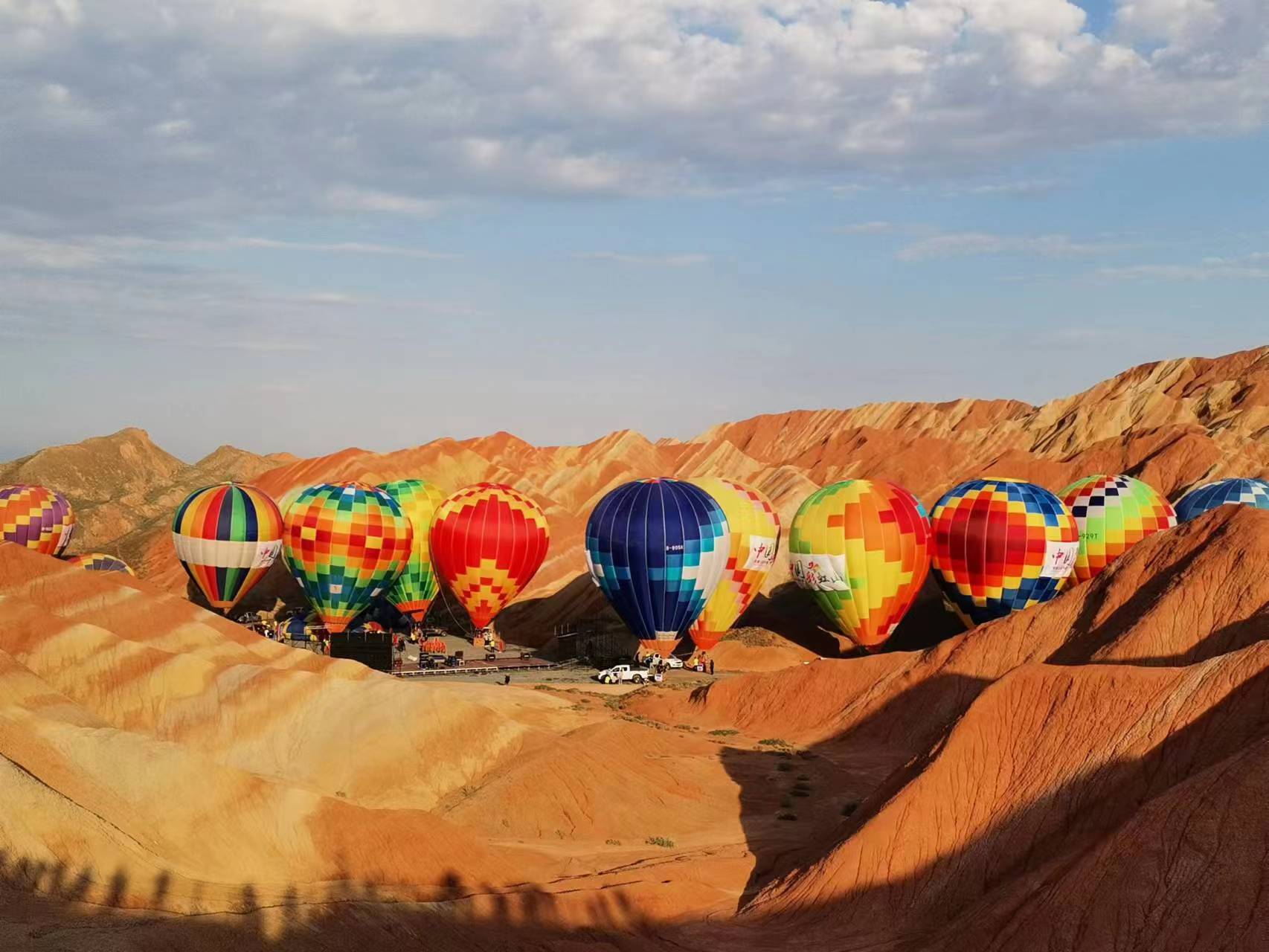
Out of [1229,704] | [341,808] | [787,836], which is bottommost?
[787,836]

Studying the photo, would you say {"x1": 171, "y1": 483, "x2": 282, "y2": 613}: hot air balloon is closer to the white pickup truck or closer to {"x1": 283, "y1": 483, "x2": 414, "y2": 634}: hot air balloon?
{"x1": 283, "y1": 483, "x2": 414, "y2": 634}: hot air balloon

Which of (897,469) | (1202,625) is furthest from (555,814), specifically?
(897,469)

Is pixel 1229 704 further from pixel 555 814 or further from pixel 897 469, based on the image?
pixel 897 469

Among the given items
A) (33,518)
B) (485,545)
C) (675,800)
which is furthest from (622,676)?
(33,518)

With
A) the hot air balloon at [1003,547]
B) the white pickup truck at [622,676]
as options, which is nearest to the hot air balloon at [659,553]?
the white pickup truck at [622,676]

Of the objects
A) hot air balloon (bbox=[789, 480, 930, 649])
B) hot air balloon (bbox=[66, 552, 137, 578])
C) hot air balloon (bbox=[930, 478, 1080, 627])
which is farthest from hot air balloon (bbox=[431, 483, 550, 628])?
hot air balloon (bbox=[66, 552, 137, 578])
